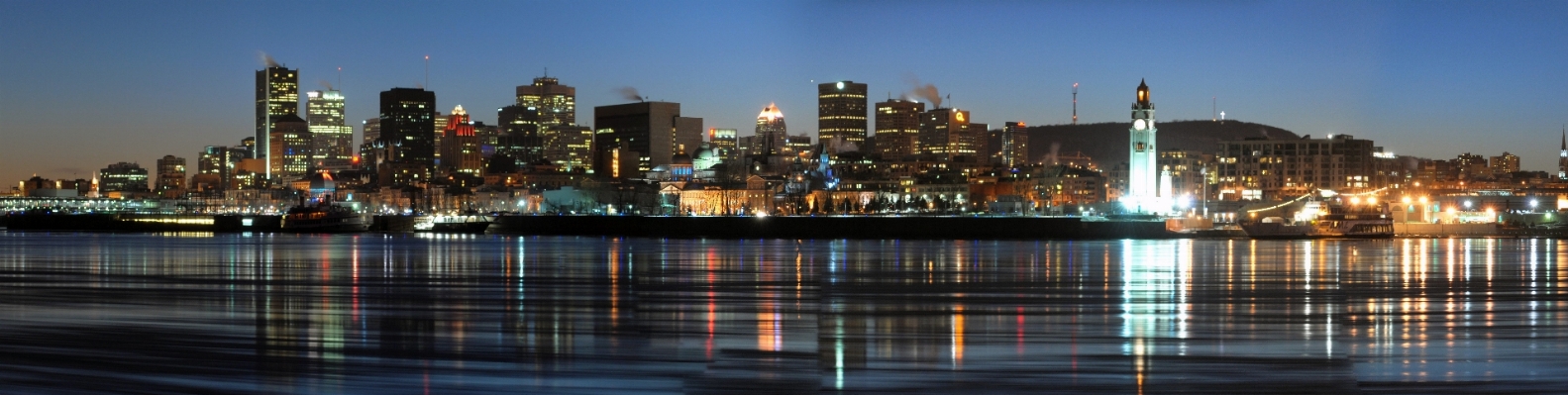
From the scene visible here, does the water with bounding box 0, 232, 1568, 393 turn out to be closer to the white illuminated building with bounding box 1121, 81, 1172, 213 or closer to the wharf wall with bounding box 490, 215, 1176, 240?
the wharf wall with bounding box 490, 215, 1176, 240

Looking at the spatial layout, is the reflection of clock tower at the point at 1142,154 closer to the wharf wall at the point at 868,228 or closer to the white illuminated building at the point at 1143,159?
the white illuminated building at the point at 1143,159

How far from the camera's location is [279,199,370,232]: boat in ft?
333

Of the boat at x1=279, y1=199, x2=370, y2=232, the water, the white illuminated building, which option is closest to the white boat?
the boat at x1=279, y1=199, x2=370, y2=232

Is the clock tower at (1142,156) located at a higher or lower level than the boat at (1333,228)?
higher

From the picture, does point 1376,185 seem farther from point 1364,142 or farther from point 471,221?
point 471,221

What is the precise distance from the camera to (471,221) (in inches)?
3804

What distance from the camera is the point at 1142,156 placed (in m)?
114

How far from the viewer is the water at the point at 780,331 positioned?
13.5 metres

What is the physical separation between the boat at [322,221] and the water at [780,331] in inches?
2758

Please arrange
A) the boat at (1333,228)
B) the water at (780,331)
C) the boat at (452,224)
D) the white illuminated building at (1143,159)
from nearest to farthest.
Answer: the water at (780,331)
the boat at (1333,228)
the boat at (452,224)
the white illuminated building at (1143,159)

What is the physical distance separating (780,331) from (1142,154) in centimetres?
10062

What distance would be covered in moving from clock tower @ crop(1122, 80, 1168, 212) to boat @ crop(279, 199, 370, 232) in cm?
5797

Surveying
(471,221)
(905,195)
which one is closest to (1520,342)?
(471,221)

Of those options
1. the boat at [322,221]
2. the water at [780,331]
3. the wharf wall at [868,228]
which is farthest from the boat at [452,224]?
the water at [780,331]
